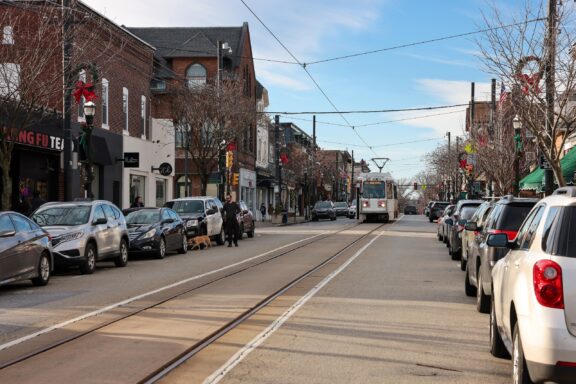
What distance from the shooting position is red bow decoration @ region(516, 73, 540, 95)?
62.4ft

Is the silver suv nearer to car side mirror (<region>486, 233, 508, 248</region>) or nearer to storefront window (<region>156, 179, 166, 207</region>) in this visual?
car side mirror (<region>486, 233, 508, 248</region>)

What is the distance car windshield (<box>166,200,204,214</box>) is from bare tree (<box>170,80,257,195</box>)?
9.06 meters

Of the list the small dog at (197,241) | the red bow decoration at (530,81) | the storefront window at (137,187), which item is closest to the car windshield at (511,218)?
the red bow decoration at (530,81)

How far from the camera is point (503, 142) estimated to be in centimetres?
3878

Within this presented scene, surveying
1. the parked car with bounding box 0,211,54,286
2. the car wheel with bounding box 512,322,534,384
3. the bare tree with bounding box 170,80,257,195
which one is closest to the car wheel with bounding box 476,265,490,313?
the car wheel with bounding box 512,322,534,384

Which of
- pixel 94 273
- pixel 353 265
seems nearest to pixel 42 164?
pixel 94 273

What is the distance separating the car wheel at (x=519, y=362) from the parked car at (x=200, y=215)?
2070cm

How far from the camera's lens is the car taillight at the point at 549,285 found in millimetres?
5086

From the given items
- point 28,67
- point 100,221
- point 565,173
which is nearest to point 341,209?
point 565,173

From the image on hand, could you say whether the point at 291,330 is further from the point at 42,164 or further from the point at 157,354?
the point at 42,164

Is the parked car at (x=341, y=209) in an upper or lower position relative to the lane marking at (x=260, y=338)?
upper

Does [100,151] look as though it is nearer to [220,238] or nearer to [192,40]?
[220,238]

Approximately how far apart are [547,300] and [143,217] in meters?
18.0

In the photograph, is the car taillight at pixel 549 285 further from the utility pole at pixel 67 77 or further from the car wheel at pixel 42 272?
the utility pole at pixel 67 77
